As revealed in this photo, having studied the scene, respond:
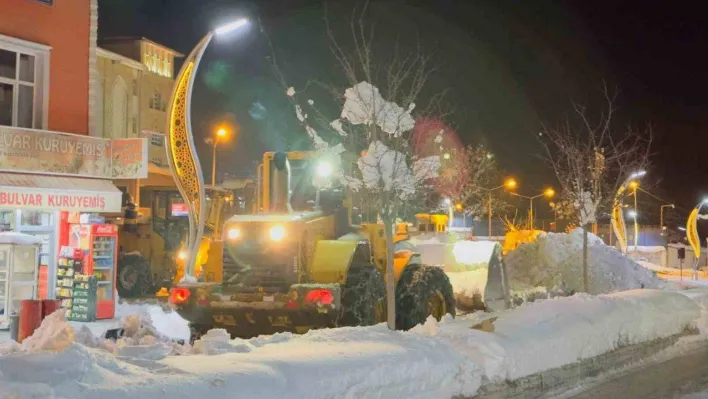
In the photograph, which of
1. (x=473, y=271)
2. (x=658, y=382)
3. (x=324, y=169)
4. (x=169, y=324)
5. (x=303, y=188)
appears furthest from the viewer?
(x=473, y=271)

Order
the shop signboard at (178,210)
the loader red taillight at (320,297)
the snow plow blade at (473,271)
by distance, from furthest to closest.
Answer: the shop signboard at (178,210), the snow plow blade at (473,271), the loader red taillight at (320,297)

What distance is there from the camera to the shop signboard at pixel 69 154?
15.2m

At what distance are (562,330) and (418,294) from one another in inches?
101

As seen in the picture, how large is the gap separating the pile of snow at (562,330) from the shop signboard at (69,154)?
873 centimetres

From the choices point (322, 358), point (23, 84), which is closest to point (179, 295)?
point (322, 358)

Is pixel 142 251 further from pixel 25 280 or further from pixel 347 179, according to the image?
pixel 347 179

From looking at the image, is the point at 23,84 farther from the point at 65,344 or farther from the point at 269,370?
the point at 269,370

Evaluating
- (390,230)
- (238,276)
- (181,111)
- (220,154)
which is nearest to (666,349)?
(390,230)

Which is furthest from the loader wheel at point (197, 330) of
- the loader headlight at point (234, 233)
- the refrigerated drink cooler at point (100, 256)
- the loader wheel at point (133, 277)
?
the loader wheel at point (133, 277)

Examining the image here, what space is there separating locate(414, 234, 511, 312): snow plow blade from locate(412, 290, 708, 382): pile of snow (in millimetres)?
2926

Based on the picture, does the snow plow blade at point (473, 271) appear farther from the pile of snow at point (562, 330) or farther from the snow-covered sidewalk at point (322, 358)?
the snow-covered sidewalk at point (322, 358)

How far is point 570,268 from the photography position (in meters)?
22.9

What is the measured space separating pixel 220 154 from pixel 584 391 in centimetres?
4772

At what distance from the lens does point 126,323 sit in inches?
451
